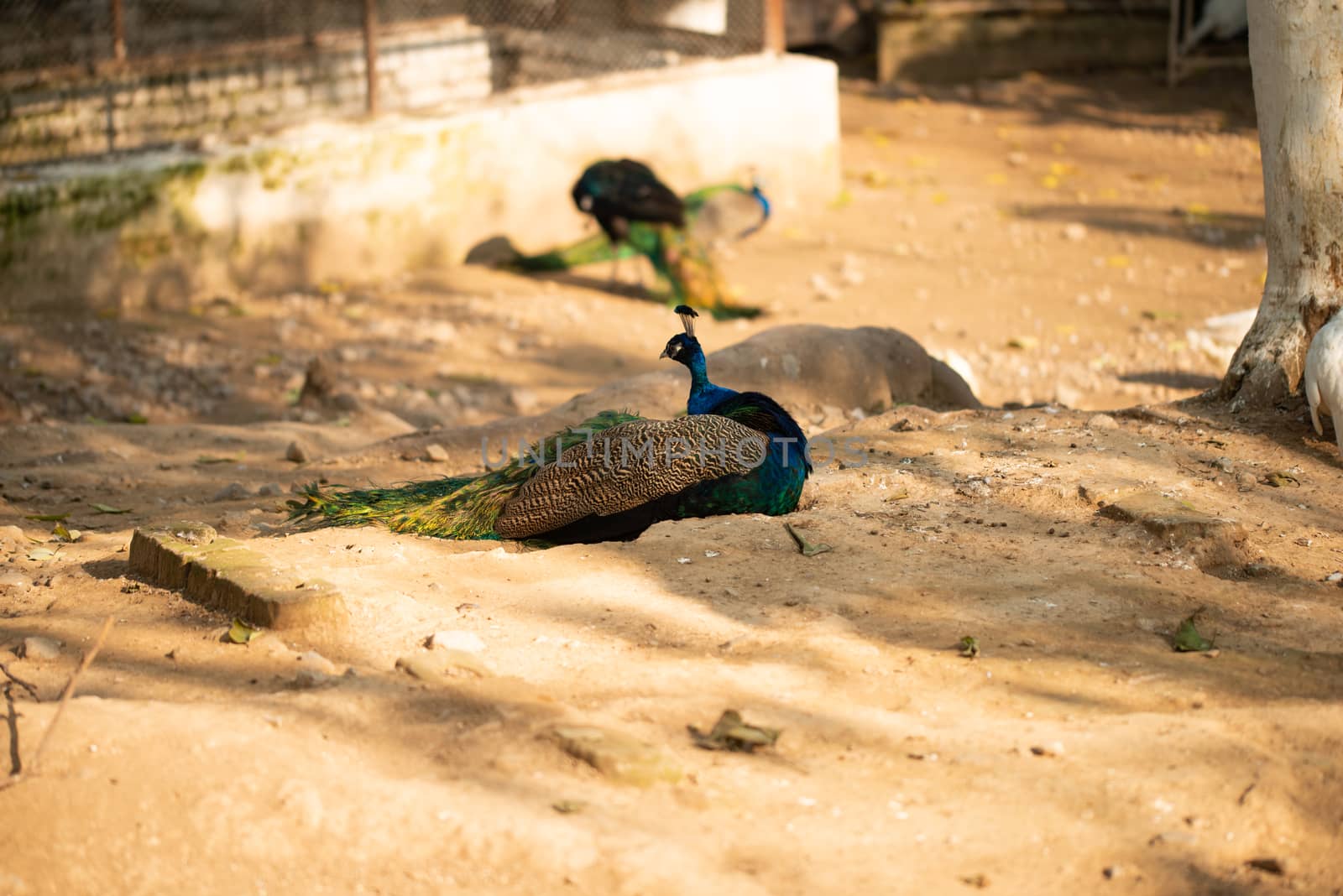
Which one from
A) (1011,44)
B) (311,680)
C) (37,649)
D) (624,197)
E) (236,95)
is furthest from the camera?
(1011,44)

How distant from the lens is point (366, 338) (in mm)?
9039

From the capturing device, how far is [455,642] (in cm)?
364

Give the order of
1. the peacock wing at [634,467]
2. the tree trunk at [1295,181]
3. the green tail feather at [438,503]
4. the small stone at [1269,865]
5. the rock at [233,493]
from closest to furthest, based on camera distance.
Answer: the small stone at [1269,865]
the peacock wing at [634,467]
the green tail feather at [438,503]
the tree trunk at [1295,181]
the rock at [233,493]

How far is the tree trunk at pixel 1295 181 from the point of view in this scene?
5.25m

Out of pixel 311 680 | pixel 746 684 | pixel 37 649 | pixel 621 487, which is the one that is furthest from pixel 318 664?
pixel 621 487

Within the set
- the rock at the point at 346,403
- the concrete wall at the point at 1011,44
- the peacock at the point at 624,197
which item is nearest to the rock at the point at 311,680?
the rock at the point at 346,403

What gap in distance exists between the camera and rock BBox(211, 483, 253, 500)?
18.9 ft

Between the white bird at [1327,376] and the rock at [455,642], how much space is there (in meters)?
3.14

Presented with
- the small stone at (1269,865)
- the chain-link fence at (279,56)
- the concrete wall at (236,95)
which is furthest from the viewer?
the chain-link fence at (279,56)

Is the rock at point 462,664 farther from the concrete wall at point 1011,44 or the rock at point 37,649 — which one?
the concrete wall at point 1011,44

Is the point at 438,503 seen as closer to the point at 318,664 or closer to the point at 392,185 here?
the point at 318,664

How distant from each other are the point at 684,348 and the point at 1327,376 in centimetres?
230

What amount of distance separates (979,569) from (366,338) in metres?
5.76

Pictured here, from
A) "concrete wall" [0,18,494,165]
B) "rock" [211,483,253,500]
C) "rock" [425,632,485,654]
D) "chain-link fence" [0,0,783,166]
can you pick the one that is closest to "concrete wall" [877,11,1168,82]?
"chain-link fence" [0,0,783,166]
